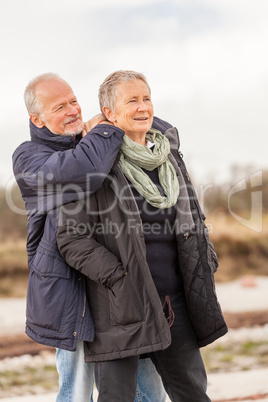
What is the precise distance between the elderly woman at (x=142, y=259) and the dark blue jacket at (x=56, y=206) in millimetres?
58

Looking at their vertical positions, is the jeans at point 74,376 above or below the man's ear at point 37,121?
below

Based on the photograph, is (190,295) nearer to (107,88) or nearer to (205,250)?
(205,250)

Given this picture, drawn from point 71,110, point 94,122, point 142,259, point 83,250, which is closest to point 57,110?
point 71,110

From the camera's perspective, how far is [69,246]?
6.77ft

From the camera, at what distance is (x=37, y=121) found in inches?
87.5

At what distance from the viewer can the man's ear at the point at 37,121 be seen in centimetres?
221

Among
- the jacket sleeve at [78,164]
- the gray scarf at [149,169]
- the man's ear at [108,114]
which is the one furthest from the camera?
the man's ear at [108,114]

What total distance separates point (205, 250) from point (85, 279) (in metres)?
0.51

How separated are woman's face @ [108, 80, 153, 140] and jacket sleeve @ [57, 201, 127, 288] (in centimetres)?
37

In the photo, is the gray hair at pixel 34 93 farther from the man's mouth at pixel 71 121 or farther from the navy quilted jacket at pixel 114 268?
the navy quilted jacket at pixel 114 268

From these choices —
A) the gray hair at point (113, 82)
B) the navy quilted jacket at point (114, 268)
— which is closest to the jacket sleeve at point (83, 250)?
the navy quilted jacket at point (114, 268)

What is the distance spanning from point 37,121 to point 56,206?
1.22ft

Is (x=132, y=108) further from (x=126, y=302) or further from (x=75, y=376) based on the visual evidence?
(x=75, y=376)

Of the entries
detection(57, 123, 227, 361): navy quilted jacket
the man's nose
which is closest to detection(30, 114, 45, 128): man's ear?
the man's nose
